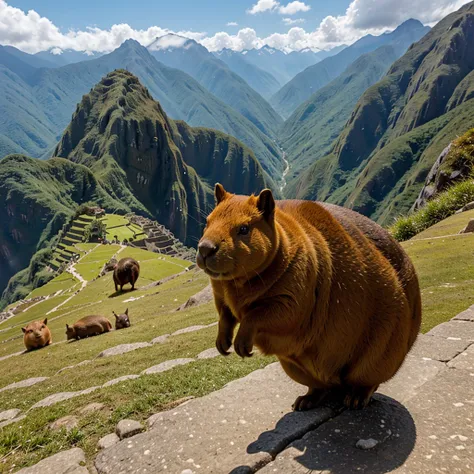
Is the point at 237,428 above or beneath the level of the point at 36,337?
above

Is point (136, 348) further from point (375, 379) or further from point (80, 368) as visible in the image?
point (375, 379)

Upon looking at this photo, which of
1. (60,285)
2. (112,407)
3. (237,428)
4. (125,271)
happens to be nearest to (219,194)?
(237,428)

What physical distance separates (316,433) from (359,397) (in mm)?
603

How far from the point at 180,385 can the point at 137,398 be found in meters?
0.66

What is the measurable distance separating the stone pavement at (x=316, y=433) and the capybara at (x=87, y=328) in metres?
13.6

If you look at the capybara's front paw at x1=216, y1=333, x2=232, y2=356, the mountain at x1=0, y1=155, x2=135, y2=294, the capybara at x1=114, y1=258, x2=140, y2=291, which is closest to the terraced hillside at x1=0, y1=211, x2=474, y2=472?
the capybara's front paw at x1=216, y1=333, x2=232, y2=356

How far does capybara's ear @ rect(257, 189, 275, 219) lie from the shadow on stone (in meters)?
2.17

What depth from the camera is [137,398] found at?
5.61 metres

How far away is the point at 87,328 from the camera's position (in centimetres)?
1698

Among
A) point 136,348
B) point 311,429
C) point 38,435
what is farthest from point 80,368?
point 311,429

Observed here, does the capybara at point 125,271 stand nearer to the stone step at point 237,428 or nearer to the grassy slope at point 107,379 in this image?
the grassy slope at point 107,379

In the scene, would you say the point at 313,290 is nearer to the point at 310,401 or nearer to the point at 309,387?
the point at 309,387

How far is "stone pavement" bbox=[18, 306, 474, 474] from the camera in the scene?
3.34 metres

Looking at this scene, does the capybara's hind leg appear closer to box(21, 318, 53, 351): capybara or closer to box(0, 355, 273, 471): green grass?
box(0, 355, 273, 471): green grass
